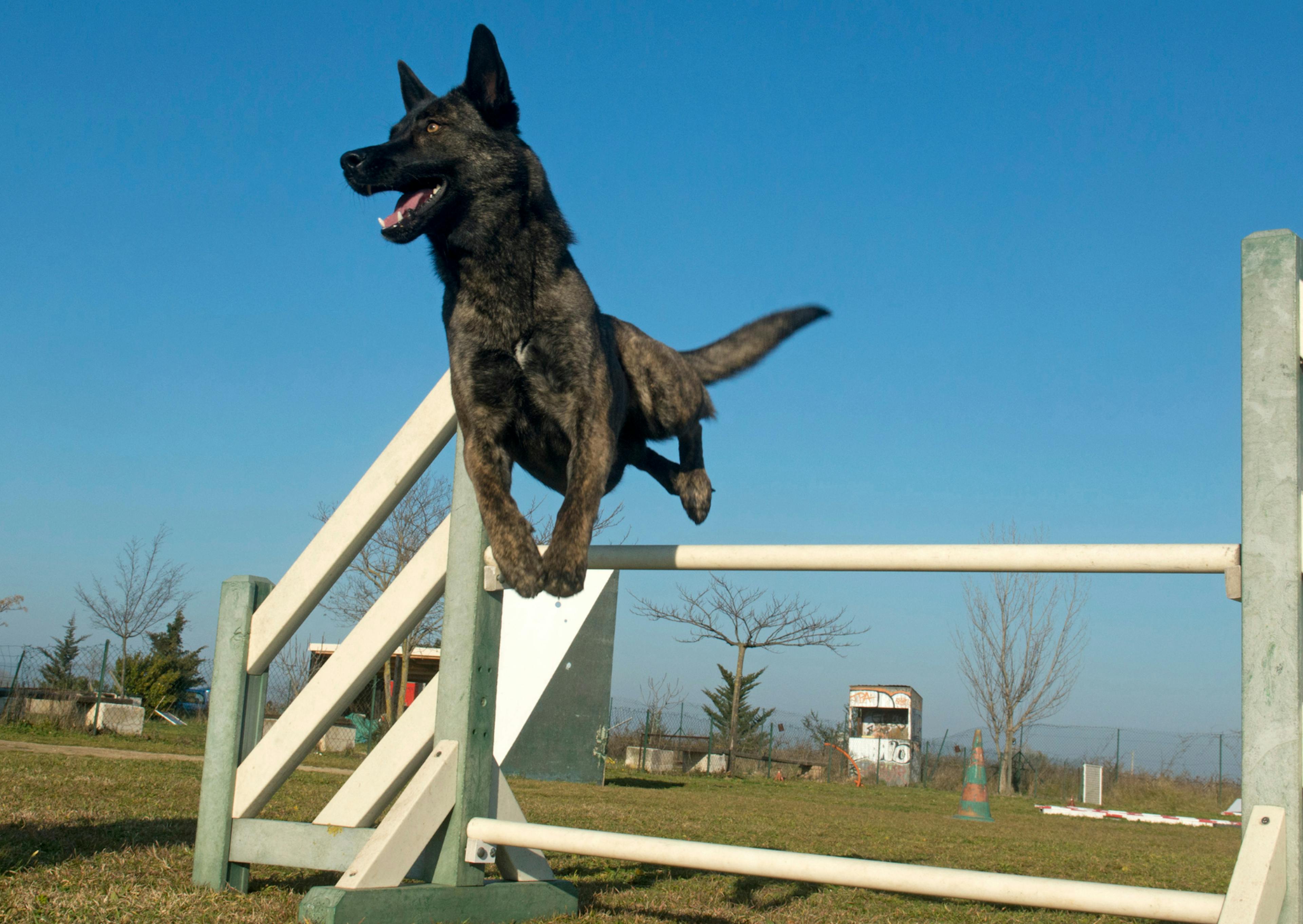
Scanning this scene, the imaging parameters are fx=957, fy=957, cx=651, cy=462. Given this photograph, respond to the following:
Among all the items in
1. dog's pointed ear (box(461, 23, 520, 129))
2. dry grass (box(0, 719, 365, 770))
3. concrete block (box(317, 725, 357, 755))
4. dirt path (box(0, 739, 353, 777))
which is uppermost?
dog's pointed ear (box(461, 23, 520, 129))

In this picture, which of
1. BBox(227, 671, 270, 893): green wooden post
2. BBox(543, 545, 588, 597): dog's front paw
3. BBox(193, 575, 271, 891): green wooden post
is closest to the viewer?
BBox(543, 545, 588, 597): dog's front paw

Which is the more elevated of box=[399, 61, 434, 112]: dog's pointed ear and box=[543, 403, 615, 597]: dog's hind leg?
box=[399, 61, 434, 112]: dog's pointed ear

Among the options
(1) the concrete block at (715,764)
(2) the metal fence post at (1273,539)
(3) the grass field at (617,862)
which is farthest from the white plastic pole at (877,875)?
(1) the concrete block at (715,764)

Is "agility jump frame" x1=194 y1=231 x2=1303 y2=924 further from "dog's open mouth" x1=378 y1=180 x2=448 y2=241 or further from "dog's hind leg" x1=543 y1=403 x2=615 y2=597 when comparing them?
"dog's open mouth" x1=378 y1=180 x2=448 y2=241

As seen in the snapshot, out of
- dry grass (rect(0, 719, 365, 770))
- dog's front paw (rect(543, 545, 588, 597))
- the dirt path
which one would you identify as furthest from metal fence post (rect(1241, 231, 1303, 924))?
dry grass (rect(0, 719, 365, 770))

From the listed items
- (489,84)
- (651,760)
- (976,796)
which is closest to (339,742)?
(651,760)

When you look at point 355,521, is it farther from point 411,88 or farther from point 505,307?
point 411,88

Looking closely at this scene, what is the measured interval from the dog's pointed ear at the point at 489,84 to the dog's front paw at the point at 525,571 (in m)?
1.49

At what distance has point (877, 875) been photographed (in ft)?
7.73

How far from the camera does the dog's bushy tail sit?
13.5 feet

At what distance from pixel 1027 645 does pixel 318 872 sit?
2686 cm

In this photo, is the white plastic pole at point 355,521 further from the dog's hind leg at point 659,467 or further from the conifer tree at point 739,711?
the conifer tree at point 739,711

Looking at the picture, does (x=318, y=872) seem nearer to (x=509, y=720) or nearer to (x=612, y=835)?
(x=612, y=835)

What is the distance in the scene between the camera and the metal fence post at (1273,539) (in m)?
2.08
